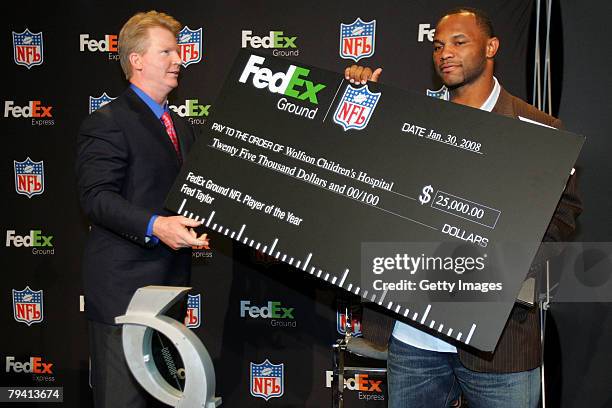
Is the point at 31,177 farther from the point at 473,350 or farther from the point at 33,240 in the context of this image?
the point at 473,350

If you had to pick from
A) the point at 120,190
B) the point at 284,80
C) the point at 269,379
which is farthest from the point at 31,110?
the point at 284,80

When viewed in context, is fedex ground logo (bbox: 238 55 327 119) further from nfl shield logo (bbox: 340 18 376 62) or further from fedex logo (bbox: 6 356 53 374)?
fedex logo (bbox: 6 356 53 374)

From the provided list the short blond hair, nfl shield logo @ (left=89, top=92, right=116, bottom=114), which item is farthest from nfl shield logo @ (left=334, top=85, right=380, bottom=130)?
nfl shield logo @ (left=89, top=92, right=116, bottom=114)

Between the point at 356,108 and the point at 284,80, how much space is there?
224 millimetres

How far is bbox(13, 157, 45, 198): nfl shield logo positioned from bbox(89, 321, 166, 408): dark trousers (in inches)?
60.3

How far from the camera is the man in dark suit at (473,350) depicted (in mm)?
1558

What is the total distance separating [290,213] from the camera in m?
1.56

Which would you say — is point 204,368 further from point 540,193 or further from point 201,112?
point 201,112

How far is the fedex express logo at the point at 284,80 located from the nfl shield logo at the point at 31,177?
1831 millimetres

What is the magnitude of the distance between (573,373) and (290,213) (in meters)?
1.76

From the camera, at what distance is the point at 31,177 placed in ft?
10.2

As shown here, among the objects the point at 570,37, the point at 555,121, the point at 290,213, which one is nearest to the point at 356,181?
the point at 290,213

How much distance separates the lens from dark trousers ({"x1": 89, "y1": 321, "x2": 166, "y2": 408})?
70.9 inches

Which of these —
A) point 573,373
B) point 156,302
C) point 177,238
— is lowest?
point 573,373
